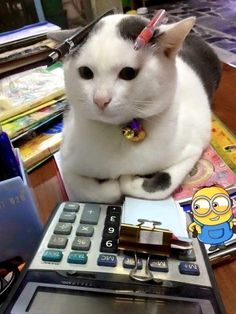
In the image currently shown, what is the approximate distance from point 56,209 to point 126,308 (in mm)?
161

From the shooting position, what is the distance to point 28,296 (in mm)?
330

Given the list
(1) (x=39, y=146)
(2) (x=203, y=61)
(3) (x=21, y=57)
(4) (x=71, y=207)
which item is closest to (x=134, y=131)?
(4) (x=71, y=207)

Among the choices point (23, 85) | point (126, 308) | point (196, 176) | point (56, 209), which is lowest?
point (126, 308)

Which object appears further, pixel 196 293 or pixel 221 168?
pixel 221 168

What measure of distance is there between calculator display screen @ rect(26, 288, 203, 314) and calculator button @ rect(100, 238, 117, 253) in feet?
0.17

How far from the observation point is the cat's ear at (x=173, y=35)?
0.40m

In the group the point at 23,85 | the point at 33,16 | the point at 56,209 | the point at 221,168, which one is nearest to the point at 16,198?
the point at 56,209

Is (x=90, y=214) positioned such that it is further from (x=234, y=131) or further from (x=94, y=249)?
(x=234, y=131)

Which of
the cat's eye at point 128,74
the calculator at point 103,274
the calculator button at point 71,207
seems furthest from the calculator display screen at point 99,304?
the cat's eye at point 128,74

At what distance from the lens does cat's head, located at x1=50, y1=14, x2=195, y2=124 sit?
15.8 inches

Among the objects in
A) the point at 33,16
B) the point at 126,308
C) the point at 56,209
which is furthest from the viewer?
the point at 33,16

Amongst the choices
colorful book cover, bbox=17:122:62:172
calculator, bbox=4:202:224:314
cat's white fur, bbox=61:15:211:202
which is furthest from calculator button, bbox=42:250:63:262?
colorful book cover, bbox=17:122:62:172

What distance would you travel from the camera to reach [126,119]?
445 millimetres

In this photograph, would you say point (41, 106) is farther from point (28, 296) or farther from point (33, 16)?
point (33, 16)
